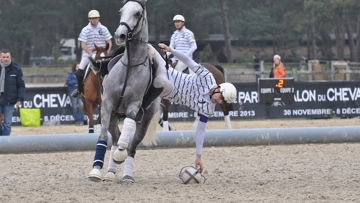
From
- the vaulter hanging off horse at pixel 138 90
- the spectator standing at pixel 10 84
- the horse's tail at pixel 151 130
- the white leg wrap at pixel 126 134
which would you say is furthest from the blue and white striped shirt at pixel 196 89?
the spectator standing at pixel 10 84

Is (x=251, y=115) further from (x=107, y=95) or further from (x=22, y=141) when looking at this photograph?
(x=107, y=95)

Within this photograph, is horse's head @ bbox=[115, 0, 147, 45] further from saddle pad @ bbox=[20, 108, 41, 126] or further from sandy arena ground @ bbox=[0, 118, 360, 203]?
saddle pad @ bbox=[20, 108, 41, 126]

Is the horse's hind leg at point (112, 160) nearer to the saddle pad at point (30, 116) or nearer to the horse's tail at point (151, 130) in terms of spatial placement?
the horse's tail at point (151, 130)

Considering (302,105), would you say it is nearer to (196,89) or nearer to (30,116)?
(30,116)

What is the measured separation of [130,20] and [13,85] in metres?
7.09

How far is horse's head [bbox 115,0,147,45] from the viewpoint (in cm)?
895

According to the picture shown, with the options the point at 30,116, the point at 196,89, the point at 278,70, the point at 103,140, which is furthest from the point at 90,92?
the point at 278,70

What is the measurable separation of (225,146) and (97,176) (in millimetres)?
4932

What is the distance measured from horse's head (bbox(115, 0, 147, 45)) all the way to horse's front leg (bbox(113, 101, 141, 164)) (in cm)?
83

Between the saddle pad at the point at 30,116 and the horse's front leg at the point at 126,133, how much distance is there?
1301 cm

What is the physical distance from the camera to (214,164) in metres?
11.8

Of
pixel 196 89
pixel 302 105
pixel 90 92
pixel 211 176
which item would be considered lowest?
pixel 211 176

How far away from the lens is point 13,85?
616 inches

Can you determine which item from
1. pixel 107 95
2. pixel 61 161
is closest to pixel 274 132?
pixel 61 161
